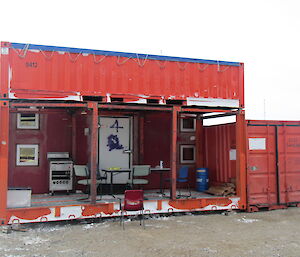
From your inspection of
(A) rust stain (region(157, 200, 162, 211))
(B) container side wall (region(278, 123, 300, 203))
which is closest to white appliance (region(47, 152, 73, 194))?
(A) rust stain (region(157, 200, 162, 211))

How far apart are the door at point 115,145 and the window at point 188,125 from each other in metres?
1.93

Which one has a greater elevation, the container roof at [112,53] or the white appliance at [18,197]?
the container roof at [112,53]

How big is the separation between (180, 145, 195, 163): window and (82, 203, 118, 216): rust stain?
394 cm

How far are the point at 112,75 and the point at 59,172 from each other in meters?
3.28

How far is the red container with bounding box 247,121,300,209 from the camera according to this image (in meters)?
9.38

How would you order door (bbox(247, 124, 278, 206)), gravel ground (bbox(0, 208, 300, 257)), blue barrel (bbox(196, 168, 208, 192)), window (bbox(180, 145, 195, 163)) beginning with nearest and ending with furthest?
gravel ground (bbox(0, 208, 300, 257)), door (bbox(247, 124, 278, 206)), blue barrel (bbox(196, 168, 208, 192)), window (bbox(180, 145, 195, 163))

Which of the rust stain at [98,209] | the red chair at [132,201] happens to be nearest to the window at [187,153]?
the rust stain at [98,209]

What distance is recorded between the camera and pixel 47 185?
9.95 meters

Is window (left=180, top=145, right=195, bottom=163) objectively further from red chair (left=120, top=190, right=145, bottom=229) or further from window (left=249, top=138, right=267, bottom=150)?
red chair (left=120, top=190, right=145, bottom=229)

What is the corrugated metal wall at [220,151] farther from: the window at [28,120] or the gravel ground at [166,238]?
the window at [28,120]

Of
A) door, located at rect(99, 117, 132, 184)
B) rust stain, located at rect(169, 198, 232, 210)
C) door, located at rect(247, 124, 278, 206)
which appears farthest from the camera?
door, located at rect(99, 117, 132, 184)

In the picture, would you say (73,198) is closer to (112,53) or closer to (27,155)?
(27,155)

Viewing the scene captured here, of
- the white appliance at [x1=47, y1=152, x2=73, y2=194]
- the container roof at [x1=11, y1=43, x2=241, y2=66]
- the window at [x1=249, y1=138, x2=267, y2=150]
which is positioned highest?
the container roof at [x1=11, y1=43, x2=241, y2=66]

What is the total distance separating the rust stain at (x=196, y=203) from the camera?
8.63 metres
